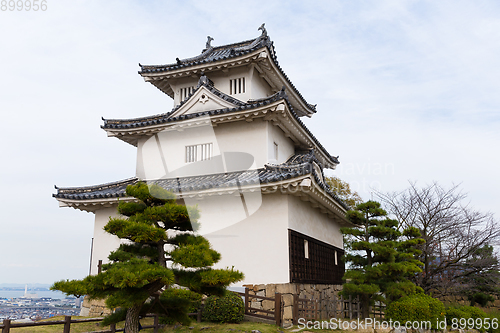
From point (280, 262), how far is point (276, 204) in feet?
6.42

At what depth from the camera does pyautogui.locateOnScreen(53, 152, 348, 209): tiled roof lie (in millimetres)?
12203

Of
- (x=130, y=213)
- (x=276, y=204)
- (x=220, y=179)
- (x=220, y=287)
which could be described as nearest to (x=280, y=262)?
(x=276, y=204)

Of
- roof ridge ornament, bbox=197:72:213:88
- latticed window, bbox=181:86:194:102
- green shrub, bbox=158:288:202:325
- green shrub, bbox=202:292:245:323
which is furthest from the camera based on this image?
latticed window, bbox=181:86:194:102

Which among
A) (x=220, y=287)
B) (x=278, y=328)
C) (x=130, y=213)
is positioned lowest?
(x=278, y=328)

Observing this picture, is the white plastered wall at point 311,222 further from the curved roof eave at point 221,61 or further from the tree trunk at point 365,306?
the curved roof eave at point 221,61

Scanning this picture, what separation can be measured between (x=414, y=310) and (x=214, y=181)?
8350 mm

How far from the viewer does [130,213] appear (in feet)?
27.9

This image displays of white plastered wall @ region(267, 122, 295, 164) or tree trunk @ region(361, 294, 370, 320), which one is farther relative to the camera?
white plastered wall @ region(267, 122, 295, 164)

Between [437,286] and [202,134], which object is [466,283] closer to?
[437,286]

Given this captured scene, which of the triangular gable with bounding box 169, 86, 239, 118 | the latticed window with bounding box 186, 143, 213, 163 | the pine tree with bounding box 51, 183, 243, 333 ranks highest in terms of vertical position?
the triangular gable with bounding box 169, 86, 239, 118

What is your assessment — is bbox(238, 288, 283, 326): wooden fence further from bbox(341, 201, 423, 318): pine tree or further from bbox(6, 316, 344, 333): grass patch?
bbox(341, 201, 423, 318): pine tree

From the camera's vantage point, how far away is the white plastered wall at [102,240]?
14945 mm

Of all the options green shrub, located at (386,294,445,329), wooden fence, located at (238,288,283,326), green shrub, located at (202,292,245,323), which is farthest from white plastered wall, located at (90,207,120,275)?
green shrub, located at (386,294,445,329)

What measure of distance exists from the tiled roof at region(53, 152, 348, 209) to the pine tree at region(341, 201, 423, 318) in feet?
5.20
